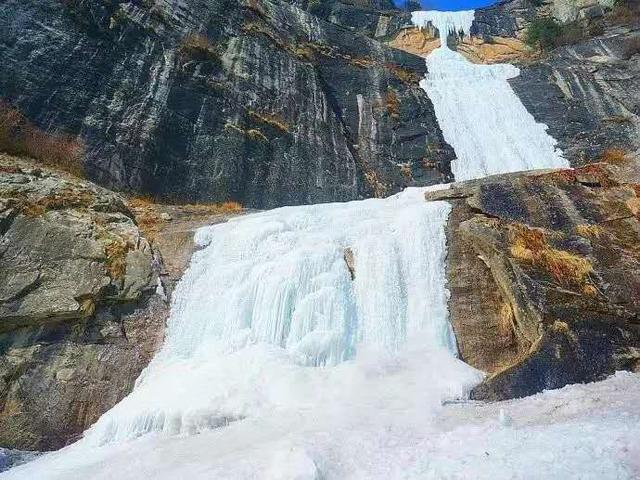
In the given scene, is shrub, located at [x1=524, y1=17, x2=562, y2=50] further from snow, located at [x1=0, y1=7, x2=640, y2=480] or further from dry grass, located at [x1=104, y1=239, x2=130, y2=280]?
dry grass, located at [x1=104, y1=239, x2=130, y2=280]

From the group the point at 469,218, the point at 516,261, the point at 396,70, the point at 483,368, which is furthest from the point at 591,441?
the point at 396,70

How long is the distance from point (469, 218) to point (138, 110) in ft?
38.0

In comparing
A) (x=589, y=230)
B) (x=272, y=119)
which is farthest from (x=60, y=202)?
(x=589, y=230)

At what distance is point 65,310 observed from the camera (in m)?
8.59

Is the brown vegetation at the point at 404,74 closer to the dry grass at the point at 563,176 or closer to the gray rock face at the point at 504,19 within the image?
the gray rock face at the point at 504,19

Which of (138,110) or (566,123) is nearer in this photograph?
(138,110)

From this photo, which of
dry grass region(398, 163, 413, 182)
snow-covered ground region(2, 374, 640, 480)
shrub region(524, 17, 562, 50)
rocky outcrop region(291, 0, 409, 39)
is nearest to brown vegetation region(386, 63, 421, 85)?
dry grass region(398, 163, 413, 182)

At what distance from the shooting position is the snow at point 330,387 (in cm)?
490

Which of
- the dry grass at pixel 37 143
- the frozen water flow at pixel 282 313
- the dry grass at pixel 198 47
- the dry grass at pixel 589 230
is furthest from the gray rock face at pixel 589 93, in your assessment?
the dry grass at pixel 37 143

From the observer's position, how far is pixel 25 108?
47.2ft

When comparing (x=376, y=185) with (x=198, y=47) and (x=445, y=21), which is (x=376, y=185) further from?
(x=445, y=21)

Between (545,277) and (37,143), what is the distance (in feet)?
44.8

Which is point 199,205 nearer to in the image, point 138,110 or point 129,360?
point 138,110

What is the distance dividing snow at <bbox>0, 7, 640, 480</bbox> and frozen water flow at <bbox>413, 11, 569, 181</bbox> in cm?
1091
